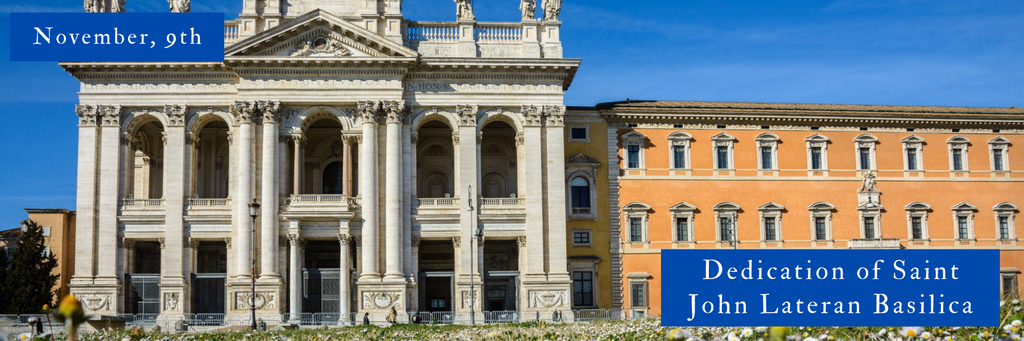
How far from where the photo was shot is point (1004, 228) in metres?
57.8

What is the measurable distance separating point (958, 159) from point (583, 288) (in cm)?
2227

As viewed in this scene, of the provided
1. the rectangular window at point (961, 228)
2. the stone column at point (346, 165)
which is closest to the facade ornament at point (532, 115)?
the stone column at point (346, 165)

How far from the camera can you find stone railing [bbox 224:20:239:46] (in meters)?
50.5

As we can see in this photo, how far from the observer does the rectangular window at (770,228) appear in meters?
55.4

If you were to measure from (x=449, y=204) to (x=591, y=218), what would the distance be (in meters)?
7.78

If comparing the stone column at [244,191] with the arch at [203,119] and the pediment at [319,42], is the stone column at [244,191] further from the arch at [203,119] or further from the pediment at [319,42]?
the pediment at [319,42]

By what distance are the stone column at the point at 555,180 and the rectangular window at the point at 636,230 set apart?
5.37 m

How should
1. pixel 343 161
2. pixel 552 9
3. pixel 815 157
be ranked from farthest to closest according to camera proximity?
1. pixel 815 157
2. pixel 552 9
3. pixel 343 161

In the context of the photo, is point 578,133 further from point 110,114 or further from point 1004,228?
point 1004,228

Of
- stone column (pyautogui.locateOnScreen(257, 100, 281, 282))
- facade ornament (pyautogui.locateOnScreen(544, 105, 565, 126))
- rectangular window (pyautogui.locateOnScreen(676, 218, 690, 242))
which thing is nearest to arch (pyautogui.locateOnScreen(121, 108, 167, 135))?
stone column (pyautogui.locateOnScreen(257, 100, 281, 282))

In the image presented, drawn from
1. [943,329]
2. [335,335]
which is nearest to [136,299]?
[335,335]

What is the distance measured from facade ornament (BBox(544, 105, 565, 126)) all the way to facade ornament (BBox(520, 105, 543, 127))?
0.37 metres

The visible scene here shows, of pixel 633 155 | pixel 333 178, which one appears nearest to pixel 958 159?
pixel 633 155

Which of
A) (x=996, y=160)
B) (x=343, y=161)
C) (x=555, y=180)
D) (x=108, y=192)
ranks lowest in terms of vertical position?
(x=108, y=192)
